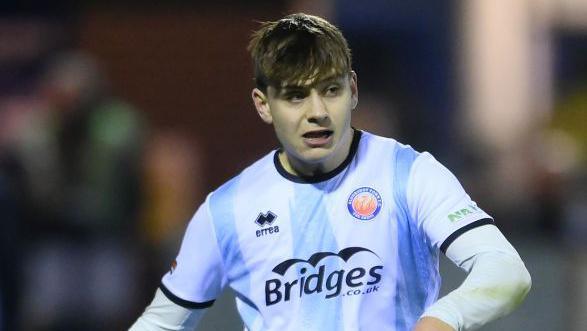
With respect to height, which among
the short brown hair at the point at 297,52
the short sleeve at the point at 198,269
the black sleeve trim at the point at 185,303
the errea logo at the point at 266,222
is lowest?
the black sleeve trim at the point at 185,303

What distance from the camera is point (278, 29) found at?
5121 millimetres

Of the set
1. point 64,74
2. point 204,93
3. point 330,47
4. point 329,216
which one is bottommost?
point 204,93

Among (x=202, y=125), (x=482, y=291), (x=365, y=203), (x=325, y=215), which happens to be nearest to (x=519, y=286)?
(x=482, y=291)

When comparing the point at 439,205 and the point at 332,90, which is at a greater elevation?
the point at 332,90

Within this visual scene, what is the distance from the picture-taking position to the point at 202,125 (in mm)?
14977

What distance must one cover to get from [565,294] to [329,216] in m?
3.89

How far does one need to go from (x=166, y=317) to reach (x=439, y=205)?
1.15m

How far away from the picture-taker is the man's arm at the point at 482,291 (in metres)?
4.44

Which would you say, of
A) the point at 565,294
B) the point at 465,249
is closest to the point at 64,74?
the point at 565,294

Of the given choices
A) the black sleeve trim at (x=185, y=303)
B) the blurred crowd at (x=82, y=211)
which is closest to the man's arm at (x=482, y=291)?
the black sleeve trim at (x=185, y=303)

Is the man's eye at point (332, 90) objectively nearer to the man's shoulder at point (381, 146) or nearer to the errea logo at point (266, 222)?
the man's shoulder at point (381, 146)

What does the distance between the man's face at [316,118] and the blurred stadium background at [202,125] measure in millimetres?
3056

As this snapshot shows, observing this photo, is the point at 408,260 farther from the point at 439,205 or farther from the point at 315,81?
the point at 315,81

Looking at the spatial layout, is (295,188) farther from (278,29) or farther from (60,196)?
(60,196)
